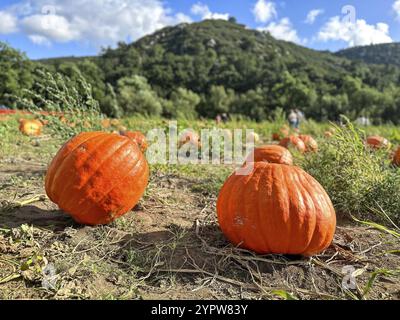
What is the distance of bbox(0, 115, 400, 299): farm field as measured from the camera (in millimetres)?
1864

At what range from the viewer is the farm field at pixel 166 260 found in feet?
6.12

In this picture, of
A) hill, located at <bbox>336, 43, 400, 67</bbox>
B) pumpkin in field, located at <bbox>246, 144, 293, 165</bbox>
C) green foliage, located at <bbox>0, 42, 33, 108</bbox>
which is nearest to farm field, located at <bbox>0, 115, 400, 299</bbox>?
pumpkin in field, located at <bbox>246, 144, 293, 165</bbox>

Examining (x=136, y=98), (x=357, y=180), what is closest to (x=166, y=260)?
(x=357, y=180)

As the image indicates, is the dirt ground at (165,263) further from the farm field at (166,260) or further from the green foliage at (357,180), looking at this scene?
the green foliage at (357,180)

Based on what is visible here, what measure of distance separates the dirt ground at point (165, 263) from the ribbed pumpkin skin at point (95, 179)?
143 millimetres

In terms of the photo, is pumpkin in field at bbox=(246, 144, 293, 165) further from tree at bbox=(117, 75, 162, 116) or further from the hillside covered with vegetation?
→ the hillside covered with vegetation

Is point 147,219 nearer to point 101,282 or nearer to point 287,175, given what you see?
point 101,282

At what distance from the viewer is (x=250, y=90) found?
58.9 m

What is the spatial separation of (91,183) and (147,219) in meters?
0.56

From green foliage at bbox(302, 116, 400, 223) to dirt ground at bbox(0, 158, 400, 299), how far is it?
279mm

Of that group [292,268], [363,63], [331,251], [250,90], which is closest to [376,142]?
[331,251]
